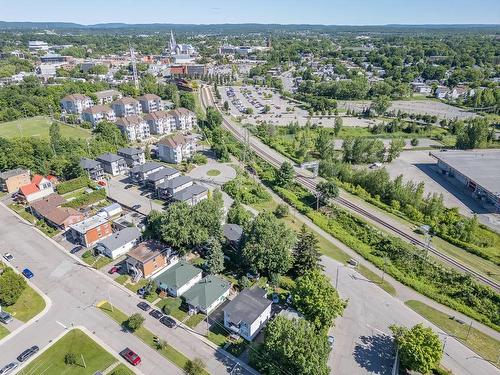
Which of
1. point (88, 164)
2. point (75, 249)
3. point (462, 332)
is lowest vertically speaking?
point (462, 332)

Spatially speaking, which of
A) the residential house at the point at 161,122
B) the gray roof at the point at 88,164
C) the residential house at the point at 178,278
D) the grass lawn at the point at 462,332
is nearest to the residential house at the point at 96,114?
the residential house at the point at 161,122

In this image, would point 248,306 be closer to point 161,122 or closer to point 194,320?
point 194,320

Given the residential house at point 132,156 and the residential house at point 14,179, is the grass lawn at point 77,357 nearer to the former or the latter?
the residential house at point 14,179

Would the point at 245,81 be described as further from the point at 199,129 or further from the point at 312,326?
the point at 312,326

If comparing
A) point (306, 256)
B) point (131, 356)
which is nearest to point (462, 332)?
point (306, 256)

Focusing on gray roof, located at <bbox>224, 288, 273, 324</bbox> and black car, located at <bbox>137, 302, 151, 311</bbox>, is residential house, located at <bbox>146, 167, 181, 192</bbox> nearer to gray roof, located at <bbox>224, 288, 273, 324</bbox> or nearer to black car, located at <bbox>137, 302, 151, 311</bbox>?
black car, located at <bbox>137, 302, 151, 311</bbox>
